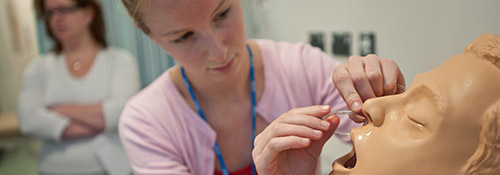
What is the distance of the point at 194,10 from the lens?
0.58 meters

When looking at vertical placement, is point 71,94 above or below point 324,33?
below

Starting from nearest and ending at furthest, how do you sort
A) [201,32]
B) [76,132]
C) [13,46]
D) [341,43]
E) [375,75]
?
[375,75]
[201,32]
[341,43]
[76,132]
[13,46]

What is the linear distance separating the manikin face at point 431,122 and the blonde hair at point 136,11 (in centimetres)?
41

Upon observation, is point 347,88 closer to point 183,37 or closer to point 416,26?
point 416,26

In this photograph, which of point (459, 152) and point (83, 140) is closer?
point (459, 152)

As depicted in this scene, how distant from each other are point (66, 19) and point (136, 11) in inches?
37.6

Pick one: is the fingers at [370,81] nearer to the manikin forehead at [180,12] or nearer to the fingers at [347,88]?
the fingers at [347,88]

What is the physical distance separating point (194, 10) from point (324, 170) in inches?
14.2

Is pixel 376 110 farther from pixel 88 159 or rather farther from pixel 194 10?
pixel 88 159

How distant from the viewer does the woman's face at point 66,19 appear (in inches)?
55.5

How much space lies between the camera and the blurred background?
48 centimetres

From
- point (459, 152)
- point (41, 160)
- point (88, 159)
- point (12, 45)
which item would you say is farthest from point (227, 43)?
point (12, 45)

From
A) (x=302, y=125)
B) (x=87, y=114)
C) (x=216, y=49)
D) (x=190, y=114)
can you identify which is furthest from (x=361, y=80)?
(x=87, y=114)

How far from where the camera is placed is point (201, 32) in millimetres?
615
